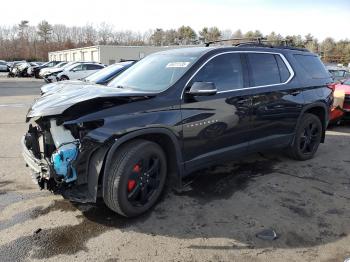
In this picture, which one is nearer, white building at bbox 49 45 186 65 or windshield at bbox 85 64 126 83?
windshield at bbox 85 64 126 83

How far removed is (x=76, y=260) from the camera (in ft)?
10.3

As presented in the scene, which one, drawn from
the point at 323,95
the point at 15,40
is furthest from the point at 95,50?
the point at 15,40

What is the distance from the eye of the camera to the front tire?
354 centimetres

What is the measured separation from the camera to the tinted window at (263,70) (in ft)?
16.0

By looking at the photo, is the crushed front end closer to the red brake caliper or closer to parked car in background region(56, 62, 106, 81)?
the red brake caliper

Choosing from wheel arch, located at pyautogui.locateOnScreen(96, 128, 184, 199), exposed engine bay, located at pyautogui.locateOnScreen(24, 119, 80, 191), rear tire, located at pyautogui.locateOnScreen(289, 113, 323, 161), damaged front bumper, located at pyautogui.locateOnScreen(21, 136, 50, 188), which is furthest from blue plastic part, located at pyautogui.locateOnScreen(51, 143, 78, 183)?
rear tire, located at pyautogui.locateOnScreen(289, 113, 323, 161)

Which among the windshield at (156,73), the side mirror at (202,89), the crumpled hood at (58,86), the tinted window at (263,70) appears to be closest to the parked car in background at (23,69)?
the crumpled hood at (58,86)

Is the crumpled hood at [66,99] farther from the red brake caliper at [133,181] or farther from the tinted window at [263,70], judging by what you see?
the tinted window at [263,70]

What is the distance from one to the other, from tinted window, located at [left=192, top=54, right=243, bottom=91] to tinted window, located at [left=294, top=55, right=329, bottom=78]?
5.32 feet

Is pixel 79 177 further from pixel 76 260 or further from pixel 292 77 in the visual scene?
pixel 292 77

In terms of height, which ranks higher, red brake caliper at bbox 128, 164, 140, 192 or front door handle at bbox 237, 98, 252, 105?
front door handle at bbox 237, 98, 252, 105

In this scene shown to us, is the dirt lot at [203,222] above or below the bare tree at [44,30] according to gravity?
below

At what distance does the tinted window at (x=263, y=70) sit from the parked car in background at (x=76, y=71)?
57.8ft

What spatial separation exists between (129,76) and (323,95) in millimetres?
3441
